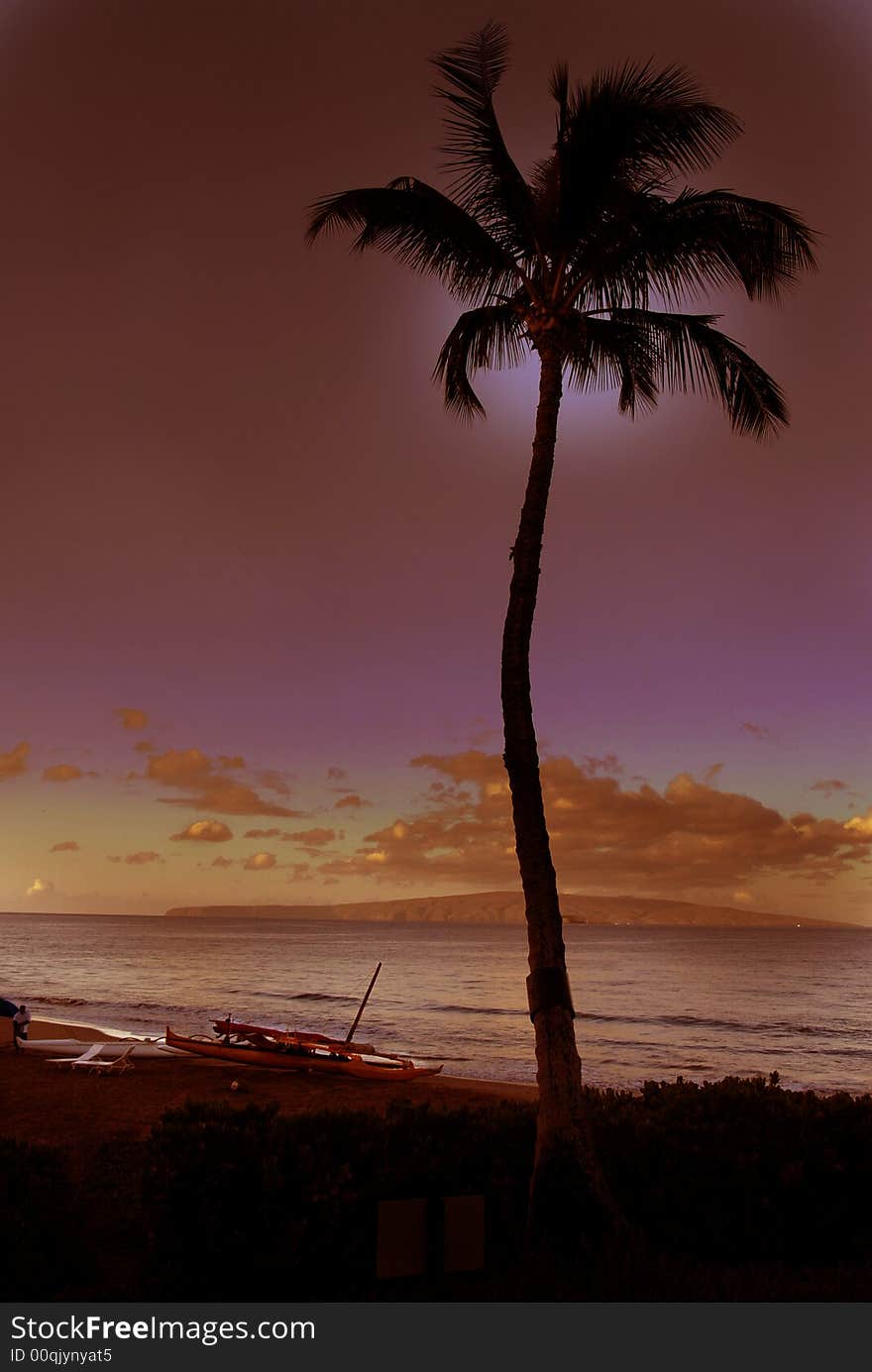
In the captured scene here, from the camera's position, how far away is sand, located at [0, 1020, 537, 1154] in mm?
13945

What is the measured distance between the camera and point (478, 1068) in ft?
101

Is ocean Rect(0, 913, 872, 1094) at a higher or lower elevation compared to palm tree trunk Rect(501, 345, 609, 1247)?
lower

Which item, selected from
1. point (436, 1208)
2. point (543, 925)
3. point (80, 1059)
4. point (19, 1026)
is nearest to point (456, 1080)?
point (80, 1059)

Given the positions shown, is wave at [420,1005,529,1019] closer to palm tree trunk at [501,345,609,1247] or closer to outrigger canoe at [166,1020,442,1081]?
outrigger canoe at [166,1020,442,1081]

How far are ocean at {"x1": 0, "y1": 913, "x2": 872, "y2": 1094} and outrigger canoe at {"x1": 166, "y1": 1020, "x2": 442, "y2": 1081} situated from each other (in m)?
6.76

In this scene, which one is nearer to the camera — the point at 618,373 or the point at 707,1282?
the point at 707,1282

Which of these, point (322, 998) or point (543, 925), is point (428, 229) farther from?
point (322, 998)

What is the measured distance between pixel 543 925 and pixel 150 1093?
13051 millimetres

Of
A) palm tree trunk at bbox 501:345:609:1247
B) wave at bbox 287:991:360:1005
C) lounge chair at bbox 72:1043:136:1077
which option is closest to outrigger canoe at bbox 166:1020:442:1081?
lounge chair at bbox 72:1043:136:1077

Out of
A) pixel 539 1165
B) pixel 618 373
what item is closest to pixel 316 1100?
pixel 539 1165

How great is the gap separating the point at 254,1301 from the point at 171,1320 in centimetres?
95

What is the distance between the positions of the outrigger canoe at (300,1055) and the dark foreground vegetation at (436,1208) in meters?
14.4

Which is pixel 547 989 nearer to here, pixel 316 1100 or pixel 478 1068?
pixel 316 1100

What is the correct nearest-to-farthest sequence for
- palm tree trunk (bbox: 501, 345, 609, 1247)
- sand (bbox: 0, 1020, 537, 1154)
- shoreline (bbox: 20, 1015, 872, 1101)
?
palm tree trunk (bbox: 501, 345, 609, 1247)
sand (bbox: 0, 1020, 537, 1154)
shoreline (bbox: 20, 1015, 872, 1101)
